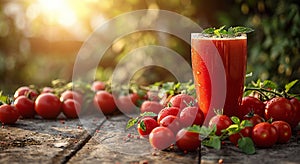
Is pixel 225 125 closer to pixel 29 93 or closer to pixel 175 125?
pixel 175 125

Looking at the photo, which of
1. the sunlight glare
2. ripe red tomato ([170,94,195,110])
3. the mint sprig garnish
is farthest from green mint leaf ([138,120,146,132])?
the sunlight glare

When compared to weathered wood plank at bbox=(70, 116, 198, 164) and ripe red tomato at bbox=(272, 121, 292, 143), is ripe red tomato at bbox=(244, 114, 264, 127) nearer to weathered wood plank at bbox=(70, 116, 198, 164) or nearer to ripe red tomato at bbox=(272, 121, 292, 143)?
ripe red tomato at bbox=(272, 121, 292, 143)

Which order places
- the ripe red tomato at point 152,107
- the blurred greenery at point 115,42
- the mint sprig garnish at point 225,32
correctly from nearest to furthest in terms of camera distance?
the mint sprig garnish at point 225,32 → the ripe red tomato at point 152,107 → the blurred greenery at point 115,42

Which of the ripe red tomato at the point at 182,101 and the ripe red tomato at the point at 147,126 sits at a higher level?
the ripe red tomato at the point at 182,101

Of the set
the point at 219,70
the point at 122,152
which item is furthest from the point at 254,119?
the point at 122,152

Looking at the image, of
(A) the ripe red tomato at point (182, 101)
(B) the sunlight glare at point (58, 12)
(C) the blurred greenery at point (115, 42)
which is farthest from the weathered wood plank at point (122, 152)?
(B) the sunlight glare at point (58, 12)

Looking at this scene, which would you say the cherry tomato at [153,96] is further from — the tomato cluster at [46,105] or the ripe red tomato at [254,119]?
the ripe red tomato at [254,119]

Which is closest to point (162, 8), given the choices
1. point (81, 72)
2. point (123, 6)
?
point (123, 6)

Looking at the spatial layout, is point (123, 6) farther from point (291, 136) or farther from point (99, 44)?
point (291, 136)
